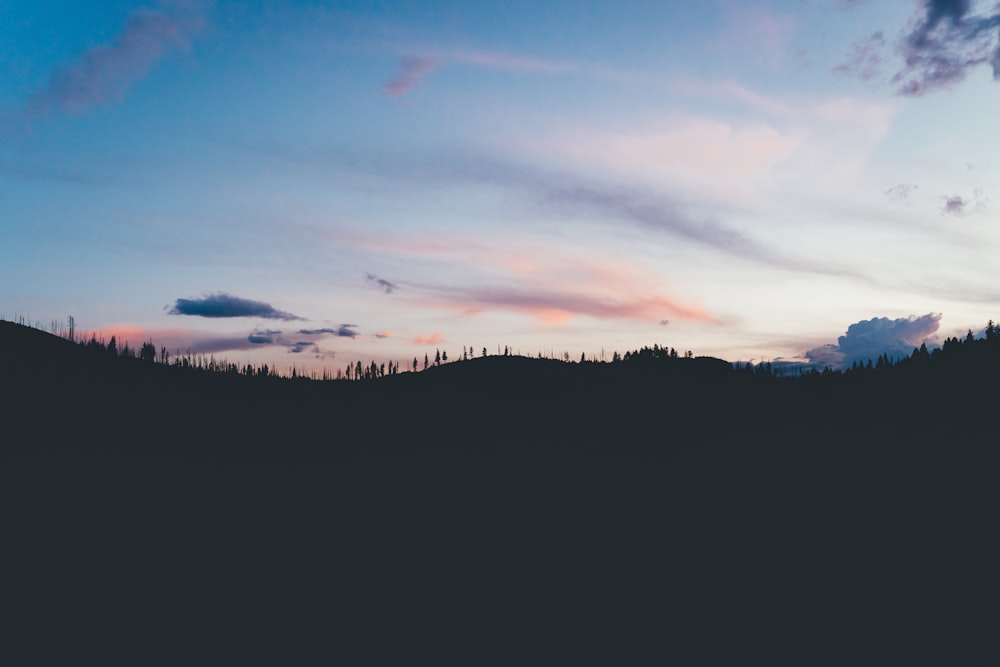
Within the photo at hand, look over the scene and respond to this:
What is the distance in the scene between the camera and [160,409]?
128 m

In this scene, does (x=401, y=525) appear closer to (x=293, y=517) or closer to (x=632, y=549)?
(x=293, y=517)

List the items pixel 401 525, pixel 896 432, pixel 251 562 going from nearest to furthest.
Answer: pixel 251 562
pixel 401 525
pixel 896 432

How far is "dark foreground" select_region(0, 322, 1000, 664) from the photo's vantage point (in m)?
92.8

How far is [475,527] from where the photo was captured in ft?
417

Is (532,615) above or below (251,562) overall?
below

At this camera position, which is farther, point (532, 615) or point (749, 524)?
point (749, 524)

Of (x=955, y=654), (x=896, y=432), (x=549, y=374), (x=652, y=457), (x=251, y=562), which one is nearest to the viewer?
(x=955, y=654)

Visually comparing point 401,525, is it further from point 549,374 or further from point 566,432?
point 549,374

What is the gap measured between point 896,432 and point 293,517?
117767 millimetres

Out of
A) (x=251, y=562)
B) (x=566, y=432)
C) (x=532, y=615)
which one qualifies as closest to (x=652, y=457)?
(x=566, y=432)

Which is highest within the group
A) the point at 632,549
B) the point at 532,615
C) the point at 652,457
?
the point at 652,457

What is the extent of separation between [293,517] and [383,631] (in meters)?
27.9

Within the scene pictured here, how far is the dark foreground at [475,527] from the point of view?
92.8 metres

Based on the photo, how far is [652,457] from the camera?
158 meters
